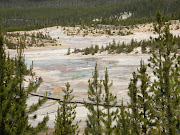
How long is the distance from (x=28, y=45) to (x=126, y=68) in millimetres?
22217

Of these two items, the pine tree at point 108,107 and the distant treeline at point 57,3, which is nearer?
the pine tree at point 108,107

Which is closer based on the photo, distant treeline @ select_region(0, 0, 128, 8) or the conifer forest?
the conifer forest

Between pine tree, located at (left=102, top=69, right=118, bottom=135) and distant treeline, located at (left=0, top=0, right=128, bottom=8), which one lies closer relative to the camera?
pine tree, located at (left=102, top=69, right=118, bottom=135)

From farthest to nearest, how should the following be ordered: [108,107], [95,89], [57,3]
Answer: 1. [57,3]
2. [95,89]
3. [108,107]

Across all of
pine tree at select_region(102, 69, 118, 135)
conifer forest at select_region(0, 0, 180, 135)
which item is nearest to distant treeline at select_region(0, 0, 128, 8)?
conifer forest at select_region(0, 0, 180, 135)

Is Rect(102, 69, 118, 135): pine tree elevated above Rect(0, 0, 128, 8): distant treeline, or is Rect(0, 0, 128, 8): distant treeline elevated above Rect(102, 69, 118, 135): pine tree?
Rect(0, 0, 128, 8): distant treeline

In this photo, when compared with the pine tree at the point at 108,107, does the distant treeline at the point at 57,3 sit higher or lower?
higher

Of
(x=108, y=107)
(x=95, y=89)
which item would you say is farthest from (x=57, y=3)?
(x=108, y=107)

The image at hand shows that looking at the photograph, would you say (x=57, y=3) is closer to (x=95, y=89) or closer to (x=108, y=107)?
(x=95, y=89)

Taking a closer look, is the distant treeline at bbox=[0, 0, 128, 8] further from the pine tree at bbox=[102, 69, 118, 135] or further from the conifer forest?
the pine tree at bbox=[102, 69, 118, 135]

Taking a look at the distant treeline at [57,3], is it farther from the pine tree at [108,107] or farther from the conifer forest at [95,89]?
the pine tree at [108,107]

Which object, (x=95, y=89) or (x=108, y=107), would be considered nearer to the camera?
(x=108, y=107)

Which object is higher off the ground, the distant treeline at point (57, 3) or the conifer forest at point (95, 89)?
the distant treeline at point (57, 3)

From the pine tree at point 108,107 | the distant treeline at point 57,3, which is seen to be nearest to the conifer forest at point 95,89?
the pine tree at point 108,107
